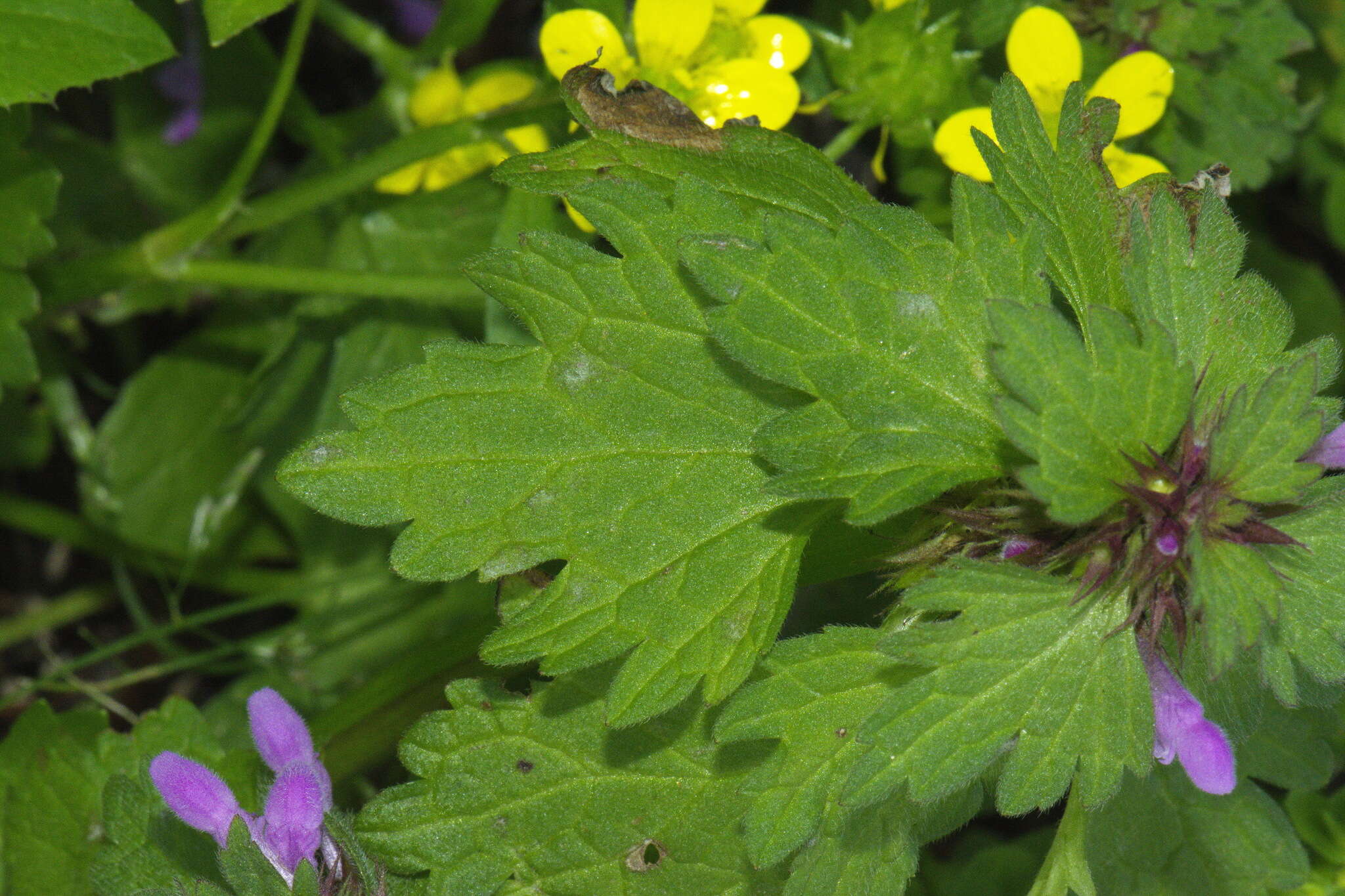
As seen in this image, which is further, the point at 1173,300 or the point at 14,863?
the point at 14,863

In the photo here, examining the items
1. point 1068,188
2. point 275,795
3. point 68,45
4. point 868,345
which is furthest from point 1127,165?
point 68,45

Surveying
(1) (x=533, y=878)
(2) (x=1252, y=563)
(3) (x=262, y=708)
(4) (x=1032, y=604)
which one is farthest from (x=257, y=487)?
(2) (x=1252, y=563)

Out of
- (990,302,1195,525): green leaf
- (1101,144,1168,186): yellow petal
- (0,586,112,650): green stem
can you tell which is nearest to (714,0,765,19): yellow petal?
(1101,144,1168,186): yellow petal

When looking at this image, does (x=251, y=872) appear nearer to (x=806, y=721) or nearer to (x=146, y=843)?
(x=146, y=843)

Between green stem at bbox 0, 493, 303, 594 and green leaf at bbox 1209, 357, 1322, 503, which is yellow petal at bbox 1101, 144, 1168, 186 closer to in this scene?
green leaf at bbox 1209, 357, 1322, 503

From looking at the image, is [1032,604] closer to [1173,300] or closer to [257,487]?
[1173,300]

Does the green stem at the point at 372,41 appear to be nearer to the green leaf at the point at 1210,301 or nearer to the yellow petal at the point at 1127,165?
the yellow petal at the point at 1127,165

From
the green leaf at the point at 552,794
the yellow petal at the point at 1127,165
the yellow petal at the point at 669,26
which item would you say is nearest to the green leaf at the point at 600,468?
the green leaf at the point at 552,794
